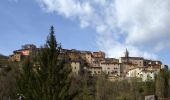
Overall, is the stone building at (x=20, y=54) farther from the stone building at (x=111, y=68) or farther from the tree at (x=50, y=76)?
the tree at (x=50, y=76)

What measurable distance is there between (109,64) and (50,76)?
6007 inches

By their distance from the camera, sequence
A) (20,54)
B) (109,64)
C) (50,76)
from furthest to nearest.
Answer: (109,64), (20,54), (50,76)

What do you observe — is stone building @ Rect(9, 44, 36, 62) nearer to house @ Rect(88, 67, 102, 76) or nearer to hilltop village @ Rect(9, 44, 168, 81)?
hilltop village @ Rect(9, 44, 168, 81)

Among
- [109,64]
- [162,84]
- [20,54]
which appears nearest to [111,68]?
[109,64]

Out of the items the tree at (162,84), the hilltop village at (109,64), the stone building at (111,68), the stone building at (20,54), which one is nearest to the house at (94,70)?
the hilltop village at (109,64)

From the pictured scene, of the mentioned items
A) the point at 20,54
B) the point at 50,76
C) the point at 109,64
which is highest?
the point at 20,54

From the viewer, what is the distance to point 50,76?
2122 centimetres

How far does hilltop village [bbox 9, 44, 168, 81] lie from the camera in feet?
516

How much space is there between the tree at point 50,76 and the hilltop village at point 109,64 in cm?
12848

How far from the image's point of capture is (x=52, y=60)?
70.6 feet

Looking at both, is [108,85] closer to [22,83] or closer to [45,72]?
[22,83]

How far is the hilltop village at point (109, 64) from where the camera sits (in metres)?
157

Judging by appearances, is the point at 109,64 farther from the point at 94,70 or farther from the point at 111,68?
the point at 94,70

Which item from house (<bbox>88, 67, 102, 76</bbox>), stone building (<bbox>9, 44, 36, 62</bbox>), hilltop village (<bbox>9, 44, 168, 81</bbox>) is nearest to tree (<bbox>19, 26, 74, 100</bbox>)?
stone building (<bbox>9, 44, 36, 62</bbox>)
